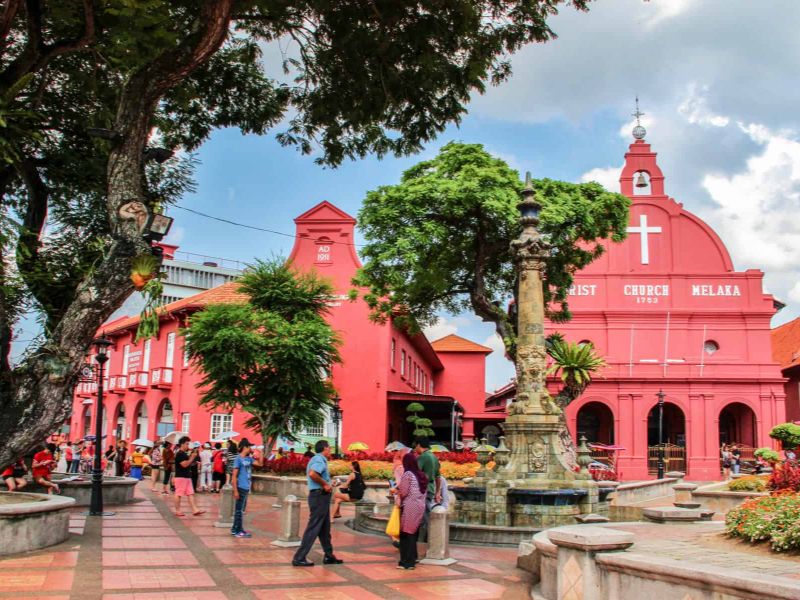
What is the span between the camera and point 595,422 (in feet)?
124

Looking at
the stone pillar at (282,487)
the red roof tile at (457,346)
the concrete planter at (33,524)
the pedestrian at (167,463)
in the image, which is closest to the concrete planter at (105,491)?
the pedestrian at (167,463)

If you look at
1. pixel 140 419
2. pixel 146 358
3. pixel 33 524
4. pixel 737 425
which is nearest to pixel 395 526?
pixel 33 524

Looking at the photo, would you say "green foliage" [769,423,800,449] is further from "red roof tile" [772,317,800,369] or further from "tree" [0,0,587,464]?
"tree" [0,0,587,464]

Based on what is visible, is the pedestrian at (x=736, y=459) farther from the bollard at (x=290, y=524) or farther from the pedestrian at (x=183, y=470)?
the bollard at (x=290, y=524)

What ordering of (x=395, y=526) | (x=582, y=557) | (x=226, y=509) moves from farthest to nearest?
(x=226, y=509) < (x=395, y=526) < (x=582, y=557)

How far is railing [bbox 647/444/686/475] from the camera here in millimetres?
33625

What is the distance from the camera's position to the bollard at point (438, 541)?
30.9 ft

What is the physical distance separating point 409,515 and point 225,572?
90.2 inches

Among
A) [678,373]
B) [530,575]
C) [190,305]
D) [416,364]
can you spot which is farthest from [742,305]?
[530,575]

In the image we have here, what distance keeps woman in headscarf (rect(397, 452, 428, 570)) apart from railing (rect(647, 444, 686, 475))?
27.6m

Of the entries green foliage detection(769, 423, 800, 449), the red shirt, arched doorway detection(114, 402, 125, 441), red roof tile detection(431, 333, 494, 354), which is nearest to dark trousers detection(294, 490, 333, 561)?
the red shirt

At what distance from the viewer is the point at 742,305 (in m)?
36.6

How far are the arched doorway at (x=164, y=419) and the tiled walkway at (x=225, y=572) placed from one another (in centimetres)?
2035

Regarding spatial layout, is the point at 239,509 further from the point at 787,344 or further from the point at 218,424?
the point at 787,344
